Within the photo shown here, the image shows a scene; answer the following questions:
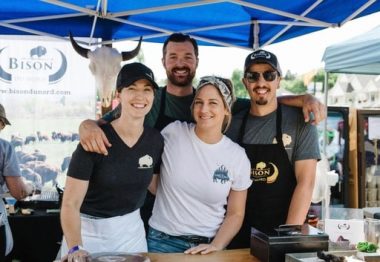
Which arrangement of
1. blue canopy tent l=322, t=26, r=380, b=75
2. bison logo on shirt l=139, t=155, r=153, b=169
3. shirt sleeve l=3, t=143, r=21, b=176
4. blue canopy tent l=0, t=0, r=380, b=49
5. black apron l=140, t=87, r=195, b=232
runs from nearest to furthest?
bison logo on shirt l=139, t=155, r=153, b=169 < black apron l=140, t=87, r=195, b=232 < shirt sleeve l=3, t=143, r=21, b=176 < blue canopy tent l=0, t=0, r=380, b=49 < blue canopy tent l=322, t=26, r=380, b=75

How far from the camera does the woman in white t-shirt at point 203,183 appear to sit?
6.65 ft

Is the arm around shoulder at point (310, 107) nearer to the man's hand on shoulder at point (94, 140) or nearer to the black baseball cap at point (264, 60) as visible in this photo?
the black baseball cap at point (264, 60)

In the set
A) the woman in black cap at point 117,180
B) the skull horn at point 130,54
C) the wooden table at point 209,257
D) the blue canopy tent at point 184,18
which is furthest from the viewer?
the skull horn at point 130,54

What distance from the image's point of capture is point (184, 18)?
12.9 ft

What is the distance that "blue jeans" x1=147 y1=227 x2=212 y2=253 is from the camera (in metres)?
Result: 2.03

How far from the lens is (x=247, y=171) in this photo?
6.97 ft

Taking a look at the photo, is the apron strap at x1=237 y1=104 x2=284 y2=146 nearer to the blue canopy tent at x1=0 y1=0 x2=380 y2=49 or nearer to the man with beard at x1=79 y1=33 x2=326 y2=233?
the man with beard at x1=79 y1=33 x2=326 y2=233

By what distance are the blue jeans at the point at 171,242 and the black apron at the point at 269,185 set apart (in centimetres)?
36

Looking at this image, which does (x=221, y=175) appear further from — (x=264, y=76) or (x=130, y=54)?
(x=130, y=54)

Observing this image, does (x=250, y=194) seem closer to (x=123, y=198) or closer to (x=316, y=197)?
(x=123, y=198)

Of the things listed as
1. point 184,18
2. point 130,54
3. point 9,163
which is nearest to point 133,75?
point 9,163

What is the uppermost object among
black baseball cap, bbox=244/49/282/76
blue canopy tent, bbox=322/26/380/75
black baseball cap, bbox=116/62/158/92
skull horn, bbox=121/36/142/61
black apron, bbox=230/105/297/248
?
blue canopy tent, bbox=322/26/380/75

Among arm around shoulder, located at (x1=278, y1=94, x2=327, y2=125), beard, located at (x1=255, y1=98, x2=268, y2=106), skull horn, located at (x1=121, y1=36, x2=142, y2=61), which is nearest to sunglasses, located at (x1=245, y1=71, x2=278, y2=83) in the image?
beard, located at (x1=255, y1=98, x2=268, y2=106)

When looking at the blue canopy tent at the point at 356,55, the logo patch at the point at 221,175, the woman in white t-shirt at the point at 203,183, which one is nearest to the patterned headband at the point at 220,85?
the woman in white t-shirt at the point at 203,183
